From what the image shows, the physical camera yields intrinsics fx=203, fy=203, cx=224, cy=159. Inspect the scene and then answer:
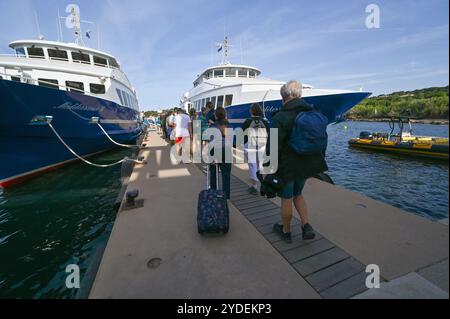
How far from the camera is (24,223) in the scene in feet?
15.4

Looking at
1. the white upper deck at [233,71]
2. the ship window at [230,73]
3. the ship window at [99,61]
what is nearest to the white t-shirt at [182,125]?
the ship window at [99,61]

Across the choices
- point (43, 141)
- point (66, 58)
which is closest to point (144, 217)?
point (43, 141)

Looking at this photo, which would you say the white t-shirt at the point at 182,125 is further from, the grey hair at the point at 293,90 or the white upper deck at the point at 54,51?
the white upper deck at the point at 54,51

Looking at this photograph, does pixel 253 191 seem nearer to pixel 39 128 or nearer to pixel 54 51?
pixel 39 128

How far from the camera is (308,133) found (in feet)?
7.17

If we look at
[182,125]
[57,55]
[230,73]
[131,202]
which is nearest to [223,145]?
[131,202]

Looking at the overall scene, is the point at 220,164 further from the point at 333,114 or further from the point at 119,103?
the point at 119,103

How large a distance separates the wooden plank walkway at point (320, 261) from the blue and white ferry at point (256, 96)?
5.45 m

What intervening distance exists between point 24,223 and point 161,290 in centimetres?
487

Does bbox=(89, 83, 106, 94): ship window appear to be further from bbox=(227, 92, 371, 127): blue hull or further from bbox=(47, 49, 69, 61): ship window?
bbox=(227, 92, 371, 127): blue hull

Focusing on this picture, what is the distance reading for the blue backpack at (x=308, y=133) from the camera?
218 cm

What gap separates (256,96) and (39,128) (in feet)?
28.4

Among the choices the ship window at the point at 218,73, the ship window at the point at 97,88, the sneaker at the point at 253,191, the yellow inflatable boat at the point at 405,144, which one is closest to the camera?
the sneaker at the point at 253,191

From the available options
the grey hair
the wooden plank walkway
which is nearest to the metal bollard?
the wooden plank walkway
